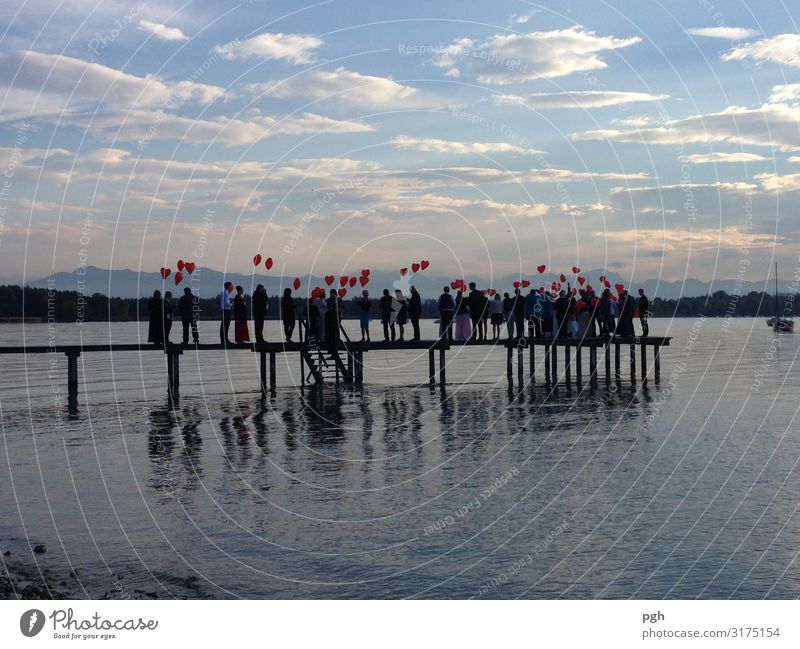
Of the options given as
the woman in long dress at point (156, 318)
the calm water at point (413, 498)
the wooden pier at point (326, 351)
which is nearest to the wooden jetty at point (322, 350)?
the wooden pier at point (326, 351)

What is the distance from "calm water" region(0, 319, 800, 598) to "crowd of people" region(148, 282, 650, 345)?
3.63 m

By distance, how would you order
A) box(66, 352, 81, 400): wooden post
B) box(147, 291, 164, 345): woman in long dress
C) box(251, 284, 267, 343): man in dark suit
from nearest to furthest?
box(251, 284, 267, 343): man in dark suit, box(147, 291, 164, 345): woman in long dress, box(66, 352, 81, 400): wooden post

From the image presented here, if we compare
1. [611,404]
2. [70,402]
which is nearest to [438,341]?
[611,404]

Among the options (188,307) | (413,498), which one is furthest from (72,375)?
(413,498)

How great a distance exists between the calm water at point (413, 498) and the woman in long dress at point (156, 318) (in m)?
3.43

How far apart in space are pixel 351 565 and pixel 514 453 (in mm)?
11419

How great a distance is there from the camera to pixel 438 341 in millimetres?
45188

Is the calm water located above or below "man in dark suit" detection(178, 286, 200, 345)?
below

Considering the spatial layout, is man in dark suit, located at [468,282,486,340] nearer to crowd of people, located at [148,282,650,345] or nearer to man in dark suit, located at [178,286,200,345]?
crowd of people, located at [148,282,650,345]

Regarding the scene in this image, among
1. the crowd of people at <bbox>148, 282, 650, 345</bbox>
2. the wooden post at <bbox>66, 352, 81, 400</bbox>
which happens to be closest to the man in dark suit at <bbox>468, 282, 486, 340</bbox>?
the crowd of people at <bbox>148, 282, 650, 345</bbox>

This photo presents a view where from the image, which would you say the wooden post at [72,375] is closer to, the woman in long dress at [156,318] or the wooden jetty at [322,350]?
the wooden jetty at [322,350]

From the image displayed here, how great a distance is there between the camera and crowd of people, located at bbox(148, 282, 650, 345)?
39.1 meters

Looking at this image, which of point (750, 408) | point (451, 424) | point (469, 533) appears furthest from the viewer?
point (750, 408)
